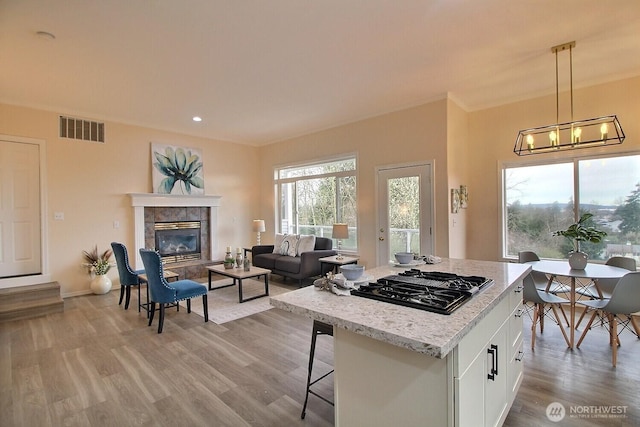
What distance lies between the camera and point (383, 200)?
526cm

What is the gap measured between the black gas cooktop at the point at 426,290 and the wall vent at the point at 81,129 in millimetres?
5591

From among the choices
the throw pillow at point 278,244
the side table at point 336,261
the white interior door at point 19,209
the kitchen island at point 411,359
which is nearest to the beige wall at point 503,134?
the side table at point 336,261

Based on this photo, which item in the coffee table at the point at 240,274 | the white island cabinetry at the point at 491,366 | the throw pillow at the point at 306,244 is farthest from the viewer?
the throw pillow at the point at 306,244

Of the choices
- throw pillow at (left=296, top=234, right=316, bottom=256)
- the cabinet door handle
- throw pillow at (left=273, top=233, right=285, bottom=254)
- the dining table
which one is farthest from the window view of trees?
the cabinet door handle

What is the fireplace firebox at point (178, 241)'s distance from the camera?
601 cm

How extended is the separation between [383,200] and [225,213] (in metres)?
3.67

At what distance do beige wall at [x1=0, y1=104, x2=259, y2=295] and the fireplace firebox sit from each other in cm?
55

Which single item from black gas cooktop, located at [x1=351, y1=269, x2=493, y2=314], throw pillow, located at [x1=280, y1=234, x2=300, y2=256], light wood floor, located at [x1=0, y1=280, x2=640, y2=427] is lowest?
light wood floor, located at [x1=0, y1=280, x2=640, y2=427]

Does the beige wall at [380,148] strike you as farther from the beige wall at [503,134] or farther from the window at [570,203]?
the window at [570,203]

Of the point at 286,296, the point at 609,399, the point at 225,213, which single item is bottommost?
the point at 609,399

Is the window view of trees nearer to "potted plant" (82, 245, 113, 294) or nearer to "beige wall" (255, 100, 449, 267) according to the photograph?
"beige wall" (255, 100, 449, 267)

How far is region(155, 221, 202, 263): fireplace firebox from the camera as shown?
6008 mm

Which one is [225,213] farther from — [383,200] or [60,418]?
[60,418]

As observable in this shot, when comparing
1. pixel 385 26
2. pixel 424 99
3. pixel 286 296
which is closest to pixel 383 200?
pixel 424 99
